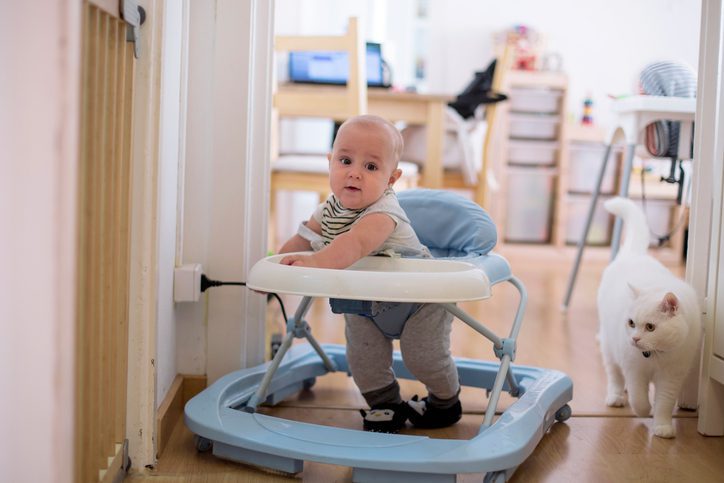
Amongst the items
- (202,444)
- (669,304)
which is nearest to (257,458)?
(202,444)

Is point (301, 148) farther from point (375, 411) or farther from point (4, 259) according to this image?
point (4, 259)

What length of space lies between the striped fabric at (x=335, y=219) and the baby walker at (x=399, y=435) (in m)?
0.08

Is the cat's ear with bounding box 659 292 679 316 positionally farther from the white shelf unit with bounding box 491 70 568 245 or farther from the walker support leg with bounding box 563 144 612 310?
the white shelf unit with bounding box 491 70 568 245

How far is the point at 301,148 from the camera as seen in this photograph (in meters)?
5.05

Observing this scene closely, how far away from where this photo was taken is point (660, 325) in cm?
150

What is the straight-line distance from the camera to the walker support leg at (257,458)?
126cm

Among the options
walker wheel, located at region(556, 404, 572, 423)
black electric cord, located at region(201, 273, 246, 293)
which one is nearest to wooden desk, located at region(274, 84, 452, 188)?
black electric cord, located at region(201, 273, 246, 293)

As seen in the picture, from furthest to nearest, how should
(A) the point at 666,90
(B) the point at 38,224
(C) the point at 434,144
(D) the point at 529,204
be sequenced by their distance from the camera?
(D) the point at 529,204, (C) the point at 434,144, (A) the point at 666,90, (B) the point at 38,224

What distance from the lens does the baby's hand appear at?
1.25 metres

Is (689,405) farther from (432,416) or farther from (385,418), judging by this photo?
(385,418)

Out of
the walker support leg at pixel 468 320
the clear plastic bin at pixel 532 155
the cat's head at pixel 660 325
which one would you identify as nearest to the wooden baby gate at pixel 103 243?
the walker support leg at pixel 468 320

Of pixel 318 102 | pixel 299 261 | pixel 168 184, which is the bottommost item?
pixel 299 261

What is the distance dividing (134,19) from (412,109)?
235cm

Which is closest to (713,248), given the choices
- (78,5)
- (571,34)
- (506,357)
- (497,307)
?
(506,357)
